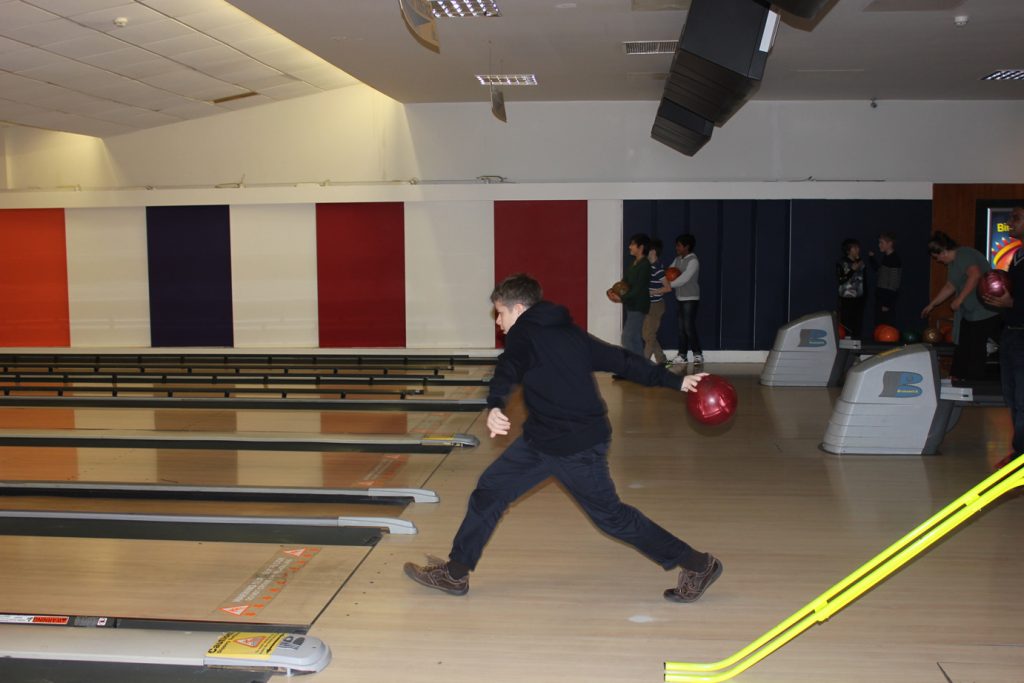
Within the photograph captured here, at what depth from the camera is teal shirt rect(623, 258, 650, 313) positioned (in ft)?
28.9

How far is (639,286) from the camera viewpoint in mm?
8812

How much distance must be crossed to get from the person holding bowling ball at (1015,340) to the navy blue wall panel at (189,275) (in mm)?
9640

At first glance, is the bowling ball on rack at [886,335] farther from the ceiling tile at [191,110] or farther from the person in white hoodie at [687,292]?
the ceiling tile at [191,110]

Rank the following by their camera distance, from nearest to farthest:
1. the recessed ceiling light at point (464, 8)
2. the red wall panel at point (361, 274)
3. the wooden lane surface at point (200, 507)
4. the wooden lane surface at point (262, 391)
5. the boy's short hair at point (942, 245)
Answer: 1. the wooden lane surface at point (200, 507)
2. the recessed ceiling light at point (464, 8)
3. the boy's short hair at point (942, 245)
4. the wooden lane surface at point (262, 391)
5. the red wall panel at point (361, 274)

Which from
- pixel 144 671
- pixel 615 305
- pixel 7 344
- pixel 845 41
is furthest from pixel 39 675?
pixel 7 344

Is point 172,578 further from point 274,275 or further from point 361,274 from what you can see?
point 274,275

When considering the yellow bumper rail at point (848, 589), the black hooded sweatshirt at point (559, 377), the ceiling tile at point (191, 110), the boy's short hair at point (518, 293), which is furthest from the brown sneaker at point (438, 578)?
the ceiling tile at point (191, 110)

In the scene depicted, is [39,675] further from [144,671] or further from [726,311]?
[726,311]

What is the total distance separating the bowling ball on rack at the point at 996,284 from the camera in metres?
5.16

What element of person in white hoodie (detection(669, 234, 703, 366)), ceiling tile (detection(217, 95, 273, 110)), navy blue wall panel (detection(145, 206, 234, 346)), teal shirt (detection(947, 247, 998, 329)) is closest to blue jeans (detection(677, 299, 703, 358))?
person in white hoodie (detection(669, 234, 703, 366))

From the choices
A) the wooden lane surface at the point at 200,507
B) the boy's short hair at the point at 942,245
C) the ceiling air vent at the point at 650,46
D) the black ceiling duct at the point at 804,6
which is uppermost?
the ceiling air vent at the point at 650,46

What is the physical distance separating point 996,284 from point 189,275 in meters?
10.1

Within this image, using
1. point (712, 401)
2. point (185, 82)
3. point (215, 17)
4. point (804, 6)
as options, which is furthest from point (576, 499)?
point (185, 82)

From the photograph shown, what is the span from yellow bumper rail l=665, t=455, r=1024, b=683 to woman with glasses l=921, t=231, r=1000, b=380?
13.9 feet
